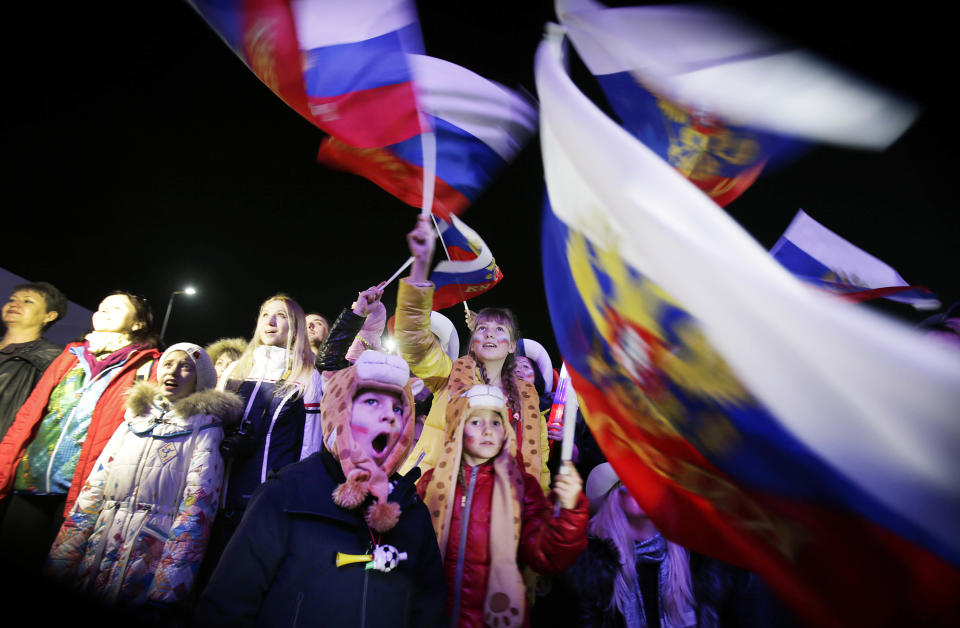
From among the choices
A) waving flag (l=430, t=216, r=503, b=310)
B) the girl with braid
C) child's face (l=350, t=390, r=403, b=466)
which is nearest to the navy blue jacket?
child's face (l=350, t=390, r=403, b=466)

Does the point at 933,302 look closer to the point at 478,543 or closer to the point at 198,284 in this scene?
the point at 478,543

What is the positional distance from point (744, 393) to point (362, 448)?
1545 mm

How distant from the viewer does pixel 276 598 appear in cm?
184

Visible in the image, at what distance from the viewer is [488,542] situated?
257 cm

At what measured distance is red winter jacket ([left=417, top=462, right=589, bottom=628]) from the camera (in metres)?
2.45

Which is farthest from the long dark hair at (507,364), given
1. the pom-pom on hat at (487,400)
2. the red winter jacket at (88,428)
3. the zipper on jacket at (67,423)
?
the zipper on jacket at (67,423)

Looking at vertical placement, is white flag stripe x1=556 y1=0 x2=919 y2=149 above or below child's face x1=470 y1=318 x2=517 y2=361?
above

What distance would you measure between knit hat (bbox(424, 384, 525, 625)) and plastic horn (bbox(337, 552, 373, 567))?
646mm

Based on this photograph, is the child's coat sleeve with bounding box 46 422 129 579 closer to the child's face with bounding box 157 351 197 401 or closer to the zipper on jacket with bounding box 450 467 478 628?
the child's face with bounding box 157 351 197 401

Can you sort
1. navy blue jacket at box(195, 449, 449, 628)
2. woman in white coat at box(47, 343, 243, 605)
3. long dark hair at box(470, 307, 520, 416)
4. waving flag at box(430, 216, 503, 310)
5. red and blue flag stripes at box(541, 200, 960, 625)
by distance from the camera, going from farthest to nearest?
waving flag at box(430, 216, 503, 310), long dark hair at box(470, 307, 520, 416), woman in white coat at box(47, 343, 243, 605), navy blue jacket at box(195, 449, 449, 628), red and blue flag stripes at box(541, 200, 960, 625)

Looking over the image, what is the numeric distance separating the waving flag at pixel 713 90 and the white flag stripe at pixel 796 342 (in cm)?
100

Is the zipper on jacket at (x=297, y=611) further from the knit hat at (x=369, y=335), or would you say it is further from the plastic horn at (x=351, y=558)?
the knit hat at (x=369, y=335)

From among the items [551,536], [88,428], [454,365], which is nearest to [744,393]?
[551,536]

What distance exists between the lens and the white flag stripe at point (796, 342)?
107 centimetres
